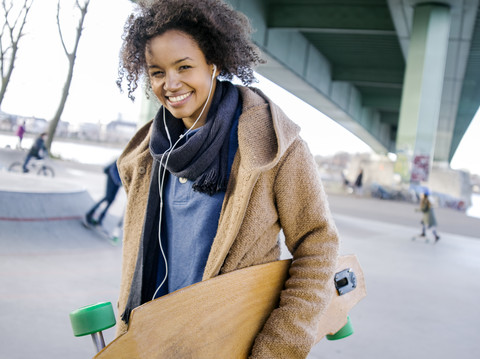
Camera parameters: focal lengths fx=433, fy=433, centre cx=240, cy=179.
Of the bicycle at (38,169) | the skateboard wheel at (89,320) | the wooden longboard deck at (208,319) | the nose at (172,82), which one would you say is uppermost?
the nose at (172,82)

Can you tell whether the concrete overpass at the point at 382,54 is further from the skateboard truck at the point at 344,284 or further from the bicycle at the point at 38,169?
the skateboard truck at the point at 344,284

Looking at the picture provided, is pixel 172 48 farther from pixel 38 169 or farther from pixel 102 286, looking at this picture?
pixel 38 169

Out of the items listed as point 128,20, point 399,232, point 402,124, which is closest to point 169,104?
point 128,20

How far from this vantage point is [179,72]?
1.37 meters

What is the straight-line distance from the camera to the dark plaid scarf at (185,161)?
129 centimetres

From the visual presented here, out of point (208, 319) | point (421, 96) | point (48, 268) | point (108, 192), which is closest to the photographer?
point (208, 319)

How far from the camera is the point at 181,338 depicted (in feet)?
3.18

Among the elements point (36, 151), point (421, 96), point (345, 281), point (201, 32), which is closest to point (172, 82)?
point (201, 32)

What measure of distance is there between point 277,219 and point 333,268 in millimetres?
217

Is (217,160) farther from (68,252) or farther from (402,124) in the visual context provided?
(402,124)

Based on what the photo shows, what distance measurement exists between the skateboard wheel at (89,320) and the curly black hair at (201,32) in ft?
2.79

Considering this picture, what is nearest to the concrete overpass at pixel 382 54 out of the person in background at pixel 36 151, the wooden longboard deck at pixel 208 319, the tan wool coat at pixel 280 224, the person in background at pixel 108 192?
the person in background at pixel 36 151

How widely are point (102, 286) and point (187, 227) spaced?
3378 mm

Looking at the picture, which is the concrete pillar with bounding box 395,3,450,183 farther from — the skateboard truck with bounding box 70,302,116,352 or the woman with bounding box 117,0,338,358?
the skateboard truck with bounding box 70,302,116,352
